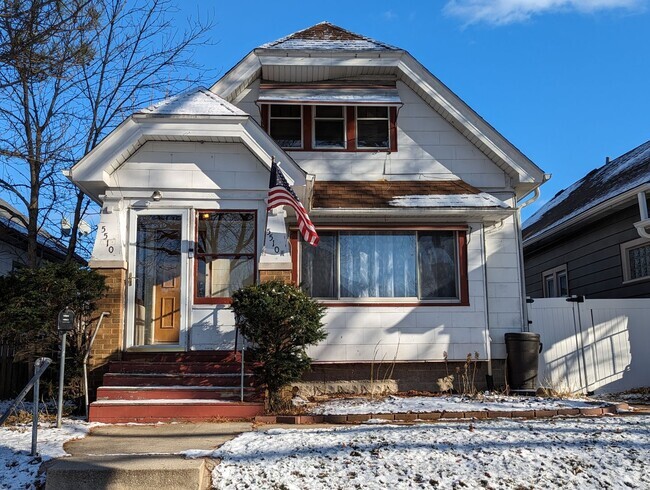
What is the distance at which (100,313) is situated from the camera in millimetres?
9477

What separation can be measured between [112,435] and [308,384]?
13.6 feet

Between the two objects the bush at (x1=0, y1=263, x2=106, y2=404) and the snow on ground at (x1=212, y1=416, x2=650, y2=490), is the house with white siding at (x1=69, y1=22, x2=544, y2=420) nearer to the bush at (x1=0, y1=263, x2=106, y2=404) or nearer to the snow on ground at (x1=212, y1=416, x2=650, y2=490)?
the bush at (x1=0, y1=263, x2=106, y2=404)

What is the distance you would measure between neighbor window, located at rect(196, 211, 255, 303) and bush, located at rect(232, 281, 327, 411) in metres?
1.37

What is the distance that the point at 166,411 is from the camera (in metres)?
8.26

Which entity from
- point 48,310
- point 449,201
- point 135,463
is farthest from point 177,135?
point 135,463

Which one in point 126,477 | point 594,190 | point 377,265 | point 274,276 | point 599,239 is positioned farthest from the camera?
point 594,190

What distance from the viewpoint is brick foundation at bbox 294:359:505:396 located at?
10898mm

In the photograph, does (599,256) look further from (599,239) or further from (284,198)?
(284,198)

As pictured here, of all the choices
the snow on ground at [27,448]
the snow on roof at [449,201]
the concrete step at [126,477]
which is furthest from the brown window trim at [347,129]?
the concrete step at [126,477]

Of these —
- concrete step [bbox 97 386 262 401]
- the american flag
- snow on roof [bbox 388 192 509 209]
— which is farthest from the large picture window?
concrete step [bbox 97 386 262 401]

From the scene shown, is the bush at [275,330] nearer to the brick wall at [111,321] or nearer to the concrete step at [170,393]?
the concrete step at [170,393]

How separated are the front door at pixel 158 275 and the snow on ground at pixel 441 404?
2.81m

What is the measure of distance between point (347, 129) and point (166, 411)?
253 inches

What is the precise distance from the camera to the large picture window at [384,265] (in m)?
11.2
